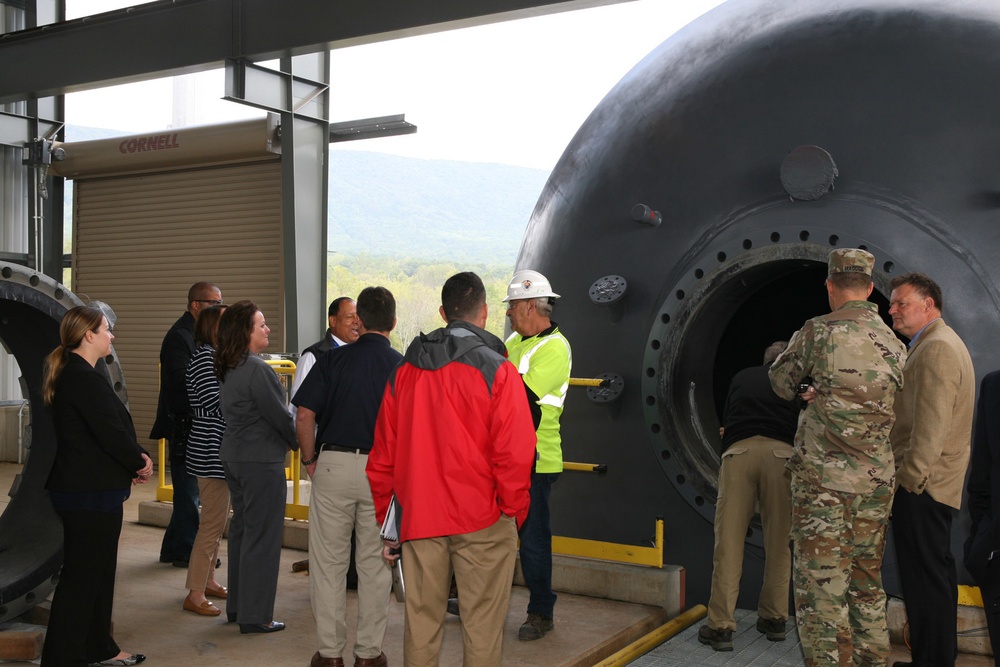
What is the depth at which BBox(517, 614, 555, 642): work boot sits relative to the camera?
4.47 metres

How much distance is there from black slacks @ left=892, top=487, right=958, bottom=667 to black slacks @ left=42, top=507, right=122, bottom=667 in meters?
3.15

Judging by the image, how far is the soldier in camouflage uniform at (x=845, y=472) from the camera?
3.65 m

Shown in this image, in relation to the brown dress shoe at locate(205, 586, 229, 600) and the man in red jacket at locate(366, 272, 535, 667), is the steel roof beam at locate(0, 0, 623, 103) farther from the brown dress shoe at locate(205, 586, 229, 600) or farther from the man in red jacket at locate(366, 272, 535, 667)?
the brown dress shoe at locate(205, 586, 229, 600)

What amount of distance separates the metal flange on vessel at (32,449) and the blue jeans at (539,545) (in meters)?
1.88

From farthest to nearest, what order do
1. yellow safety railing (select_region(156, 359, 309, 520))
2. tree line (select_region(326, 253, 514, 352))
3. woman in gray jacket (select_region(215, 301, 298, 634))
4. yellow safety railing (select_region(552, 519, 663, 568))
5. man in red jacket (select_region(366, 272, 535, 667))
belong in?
tree line (select_region(326, 253, 514, 352)) < yellow safety railing (select_region(156, 359, 309, 520)) < yellow safety railing (select_region(552, 519, 663, 568)) < woman in gray jacket (select_region(215, 301, 298, 634)) < man in red jacket (select_region(366, 272, 535, 667))

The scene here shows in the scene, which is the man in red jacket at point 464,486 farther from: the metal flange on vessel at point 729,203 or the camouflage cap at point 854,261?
the metal flange on vessel at point 729,203

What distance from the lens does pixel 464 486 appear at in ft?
10.6

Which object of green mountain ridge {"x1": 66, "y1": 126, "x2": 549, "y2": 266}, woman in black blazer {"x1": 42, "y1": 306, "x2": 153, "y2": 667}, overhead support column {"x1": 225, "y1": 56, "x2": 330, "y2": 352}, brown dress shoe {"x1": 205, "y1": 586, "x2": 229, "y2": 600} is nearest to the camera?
woman in black blazer {"x1": 42, "y1": 306, "x2": 153, "y2": 667}

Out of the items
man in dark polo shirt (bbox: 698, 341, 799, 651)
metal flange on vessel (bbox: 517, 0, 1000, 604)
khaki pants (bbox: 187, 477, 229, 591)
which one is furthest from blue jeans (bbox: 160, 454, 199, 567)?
man in dark polo shirt (bbox: 698, 341, 799, 651)

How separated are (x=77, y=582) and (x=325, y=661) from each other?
103 centimetres

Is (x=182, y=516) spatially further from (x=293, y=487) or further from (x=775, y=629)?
(x=775, y=629)

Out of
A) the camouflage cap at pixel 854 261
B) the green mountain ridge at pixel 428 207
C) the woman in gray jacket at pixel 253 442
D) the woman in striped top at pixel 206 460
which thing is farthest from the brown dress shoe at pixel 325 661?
the green mountain ridge at pixel 428 207

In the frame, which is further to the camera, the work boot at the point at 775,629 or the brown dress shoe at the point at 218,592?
the brown dress shoe at the point at 218,592

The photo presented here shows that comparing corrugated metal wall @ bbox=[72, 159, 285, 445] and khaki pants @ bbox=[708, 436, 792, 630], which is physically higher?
corrugated metal wall @ bbox=[72, 159, 285, 445]
